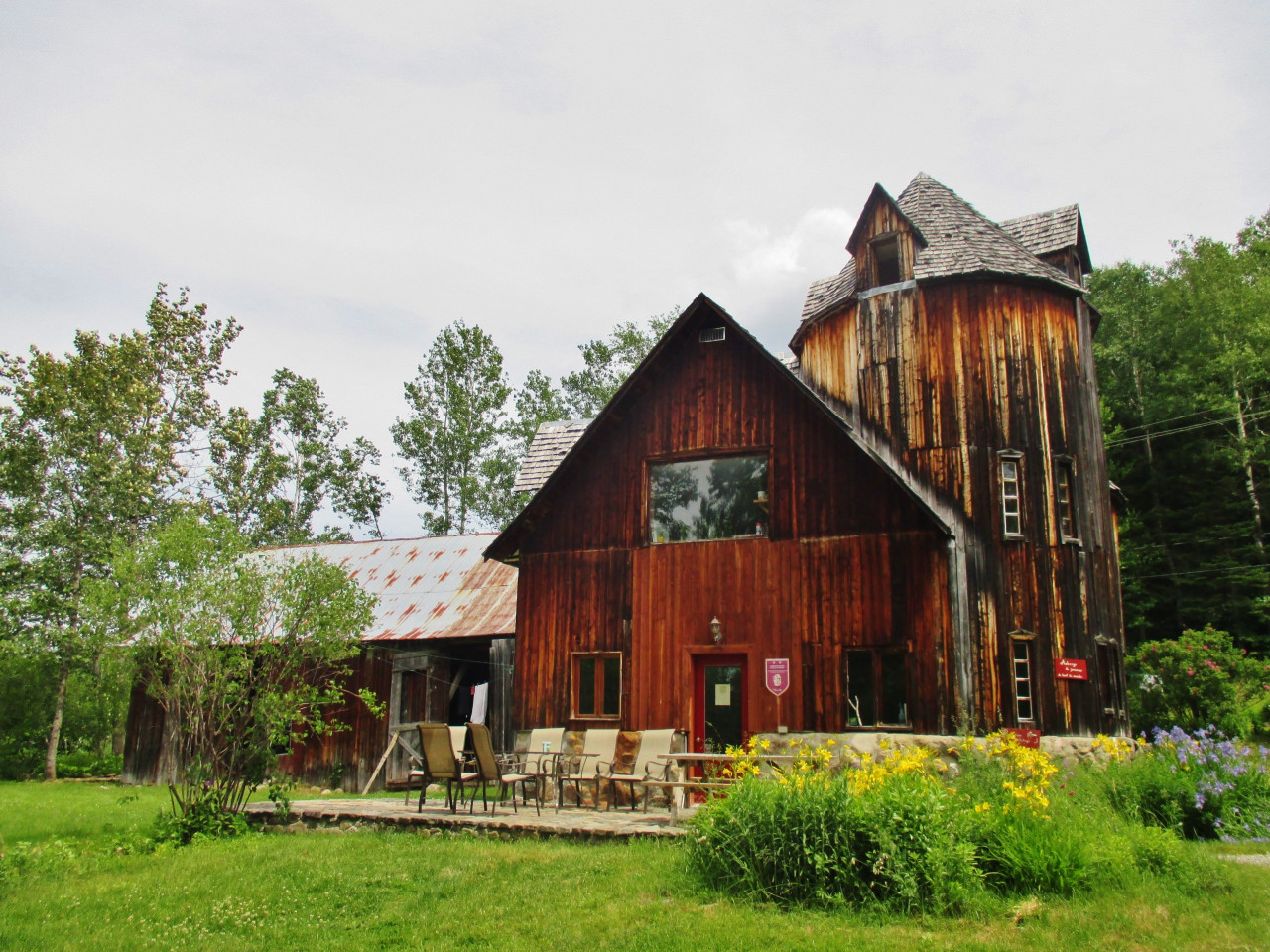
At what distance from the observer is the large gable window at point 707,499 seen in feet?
48.6

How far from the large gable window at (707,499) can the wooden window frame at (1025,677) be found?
12.7ft

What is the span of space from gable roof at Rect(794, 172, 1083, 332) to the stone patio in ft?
30.4

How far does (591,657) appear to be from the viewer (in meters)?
15.2

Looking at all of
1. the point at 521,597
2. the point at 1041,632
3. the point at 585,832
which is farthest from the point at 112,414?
the point at 1041,632

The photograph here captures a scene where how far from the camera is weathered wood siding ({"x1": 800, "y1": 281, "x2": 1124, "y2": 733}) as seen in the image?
45.6ft

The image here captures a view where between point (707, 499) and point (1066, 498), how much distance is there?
5.44m

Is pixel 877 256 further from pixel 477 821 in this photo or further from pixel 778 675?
pixel 477 821

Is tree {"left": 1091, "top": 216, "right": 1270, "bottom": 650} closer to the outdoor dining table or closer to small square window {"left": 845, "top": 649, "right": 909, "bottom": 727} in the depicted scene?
small square window {"left": 845, "top": 649, "right": 909, "bottom": 727}

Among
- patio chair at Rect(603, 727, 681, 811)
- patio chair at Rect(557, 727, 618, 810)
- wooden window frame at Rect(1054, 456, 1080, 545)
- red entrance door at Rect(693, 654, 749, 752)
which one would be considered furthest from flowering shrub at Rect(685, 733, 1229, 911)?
wooden window frame at Rect(1054, 456, 1080, 545)

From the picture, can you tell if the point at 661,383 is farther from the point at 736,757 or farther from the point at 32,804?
the point at 32,804

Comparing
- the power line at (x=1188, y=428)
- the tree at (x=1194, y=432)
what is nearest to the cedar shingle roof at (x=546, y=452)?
the tree at (x=1194, y=432)

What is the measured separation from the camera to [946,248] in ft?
52.3

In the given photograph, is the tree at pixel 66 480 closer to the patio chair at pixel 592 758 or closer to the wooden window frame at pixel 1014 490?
the patio chair at pixel 592 758

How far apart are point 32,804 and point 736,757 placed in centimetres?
1403
